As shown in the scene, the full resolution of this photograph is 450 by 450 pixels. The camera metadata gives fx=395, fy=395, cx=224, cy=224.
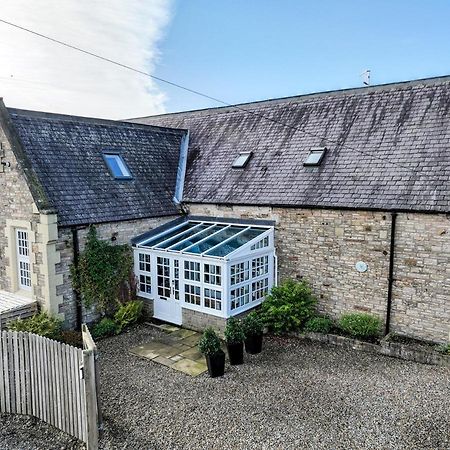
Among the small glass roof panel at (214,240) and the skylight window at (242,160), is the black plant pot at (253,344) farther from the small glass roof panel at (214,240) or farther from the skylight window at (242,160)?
the skylight window at (242,160)

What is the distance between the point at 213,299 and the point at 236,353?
6.77 feet

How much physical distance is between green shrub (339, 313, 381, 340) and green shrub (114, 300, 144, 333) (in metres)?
6.28

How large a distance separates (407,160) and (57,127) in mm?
11032

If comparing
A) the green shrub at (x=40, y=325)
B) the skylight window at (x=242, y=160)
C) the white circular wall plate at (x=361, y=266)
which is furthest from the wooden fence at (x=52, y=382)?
the skylight window at (x=242, y=160)

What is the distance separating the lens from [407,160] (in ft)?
37.1

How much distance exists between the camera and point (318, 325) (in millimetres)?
11258

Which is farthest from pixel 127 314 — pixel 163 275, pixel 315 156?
pixel 315 156

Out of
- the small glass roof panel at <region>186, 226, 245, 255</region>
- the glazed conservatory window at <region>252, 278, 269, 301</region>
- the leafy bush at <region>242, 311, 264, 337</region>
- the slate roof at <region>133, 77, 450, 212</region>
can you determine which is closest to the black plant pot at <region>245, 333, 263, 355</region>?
the leafy bush at <region>242, 311, 264, 337</region>

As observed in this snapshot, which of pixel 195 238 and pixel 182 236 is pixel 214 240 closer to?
pixel 195 238

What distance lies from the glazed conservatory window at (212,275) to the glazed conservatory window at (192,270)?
307mm

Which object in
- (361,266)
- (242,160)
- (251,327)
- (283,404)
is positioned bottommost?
(283,404)

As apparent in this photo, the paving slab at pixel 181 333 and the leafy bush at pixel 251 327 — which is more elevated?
the leafy bush at pixel 251 327

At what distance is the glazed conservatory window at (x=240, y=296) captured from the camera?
1123cm

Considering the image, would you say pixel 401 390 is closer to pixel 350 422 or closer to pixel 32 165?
pixel 350 422
